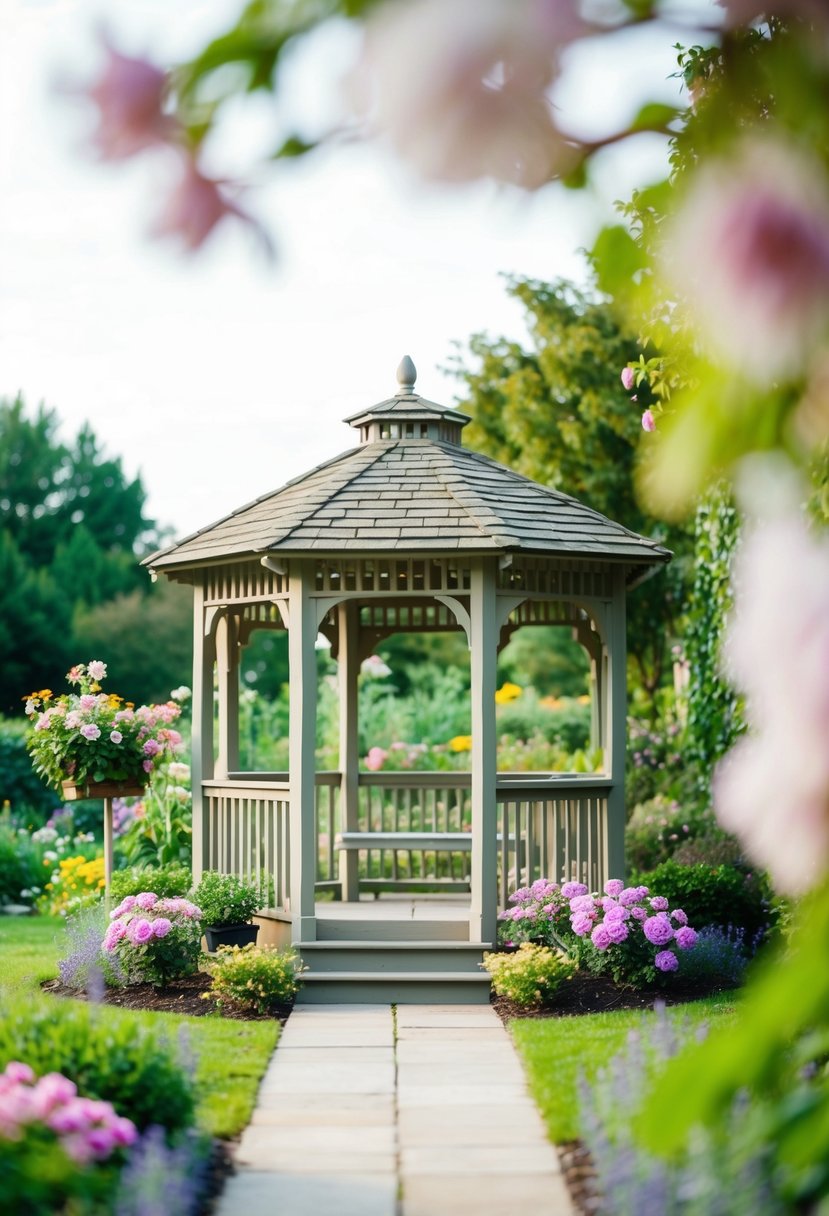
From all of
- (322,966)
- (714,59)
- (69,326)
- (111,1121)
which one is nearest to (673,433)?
(111,1121)

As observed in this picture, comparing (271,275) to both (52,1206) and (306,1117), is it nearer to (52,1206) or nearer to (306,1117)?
(52,1206)

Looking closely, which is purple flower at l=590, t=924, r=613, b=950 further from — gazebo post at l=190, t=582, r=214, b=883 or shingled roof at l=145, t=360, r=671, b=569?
gazebo post at l=190, t=582, r=214, b=883

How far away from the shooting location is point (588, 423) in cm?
1533

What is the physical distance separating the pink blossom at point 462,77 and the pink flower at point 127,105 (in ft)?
0.90

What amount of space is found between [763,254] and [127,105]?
842 millimetres

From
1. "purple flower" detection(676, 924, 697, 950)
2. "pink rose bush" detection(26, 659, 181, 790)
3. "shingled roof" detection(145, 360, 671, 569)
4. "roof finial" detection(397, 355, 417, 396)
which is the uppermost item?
"roof finial" detection(397, 355, 417, 396)

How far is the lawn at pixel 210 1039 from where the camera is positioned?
525cm

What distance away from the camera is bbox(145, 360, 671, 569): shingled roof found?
8.30m

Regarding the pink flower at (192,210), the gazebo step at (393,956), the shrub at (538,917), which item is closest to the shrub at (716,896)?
the shrub at (538,917)

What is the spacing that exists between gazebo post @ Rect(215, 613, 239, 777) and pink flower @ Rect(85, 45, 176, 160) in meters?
8.32

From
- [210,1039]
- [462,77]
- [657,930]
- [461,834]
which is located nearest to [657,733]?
[461,834]

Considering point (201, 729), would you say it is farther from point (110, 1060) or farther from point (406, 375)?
point (110, 1060)

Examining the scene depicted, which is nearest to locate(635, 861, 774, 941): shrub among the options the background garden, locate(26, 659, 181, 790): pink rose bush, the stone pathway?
the background garden

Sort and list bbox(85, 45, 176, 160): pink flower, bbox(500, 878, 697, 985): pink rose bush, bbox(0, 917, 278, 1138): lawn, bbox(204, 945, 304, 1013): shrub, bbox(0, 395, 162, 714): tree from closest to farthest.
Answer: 1. bbox(85, 45, 176, 160): pink flower
2. bbox(0, 917, 278, 1138): lawn
3. bbox(204, 945, 304, 1013): shrub
4. bbox(500, 878, 697, 985): pink rose bush
5. bbox(0, 395, 162, 714): tree
